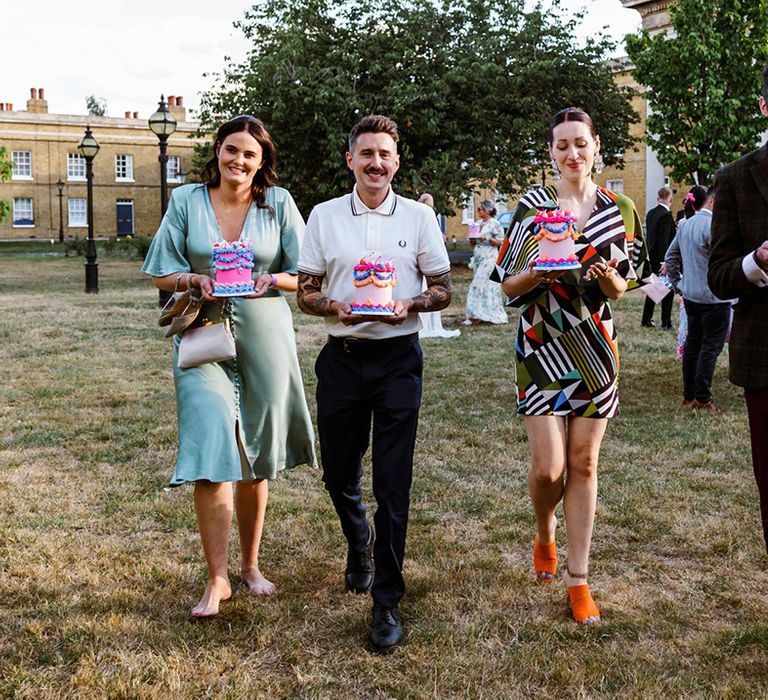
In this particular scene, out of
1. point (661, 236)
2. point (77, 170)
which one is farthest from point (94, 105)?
point (661, 236)

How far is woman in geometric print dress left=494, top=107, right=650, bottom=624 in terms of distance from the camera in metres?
4.03

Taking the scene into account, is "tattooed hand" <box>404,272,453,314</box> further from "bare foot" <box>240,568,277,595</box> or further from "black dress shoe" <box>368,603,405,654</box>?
"bare foot" <box>240,568,277,595</box>

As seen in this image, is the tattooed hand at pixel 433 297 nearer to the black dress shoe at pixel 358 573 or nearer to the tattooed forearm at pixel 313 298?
the tattooed forearm at pixel 313 298

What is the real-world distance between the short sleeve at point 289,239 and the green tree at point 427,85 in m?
22.7

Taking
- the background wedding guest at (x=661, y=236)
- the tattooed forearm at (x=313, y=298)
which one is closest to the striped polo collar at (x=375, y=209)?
the tattooed forearm at (x=313, y=298)

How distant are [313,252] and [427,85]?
25.5m

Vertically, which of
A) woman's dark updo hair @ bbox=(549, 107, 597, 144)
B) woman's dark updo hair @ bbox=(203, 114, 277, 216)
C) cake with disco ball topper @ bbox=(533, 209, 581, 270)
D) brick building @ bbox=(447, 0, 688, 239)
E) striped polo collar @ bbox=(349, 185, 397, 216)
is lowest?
cake with disco ball topper @ bbox=(533, 209, 581, 270)

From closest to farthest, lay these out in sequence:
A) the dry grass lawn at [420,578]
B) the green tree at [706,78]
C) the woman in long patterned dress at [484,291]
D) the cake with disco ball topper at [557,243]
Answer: the dry grass lawn at [420,578], the cake with disco ball topper at [557,243], the woman in long patterned dress at [484,291], the green tree at [706,78]

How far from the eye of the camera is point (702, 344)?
8.88m

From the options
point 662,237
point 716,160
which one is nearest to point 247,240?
point 662,237

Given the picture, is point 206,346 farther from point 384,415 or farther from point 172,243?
point 384,415

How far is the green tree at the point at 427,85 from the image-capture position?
27.2 metres

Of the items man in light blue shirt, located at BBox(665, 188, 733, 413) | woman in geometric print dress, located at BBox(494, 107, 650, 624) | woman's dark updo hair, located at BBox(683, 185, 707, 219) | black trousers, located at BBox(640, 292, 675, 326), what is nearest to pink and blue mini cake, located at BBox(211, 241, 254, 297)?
woman in geometric print dress, located at BBox(494, 107, 650, 624)

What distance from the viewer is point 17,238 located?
61438 millimetres
